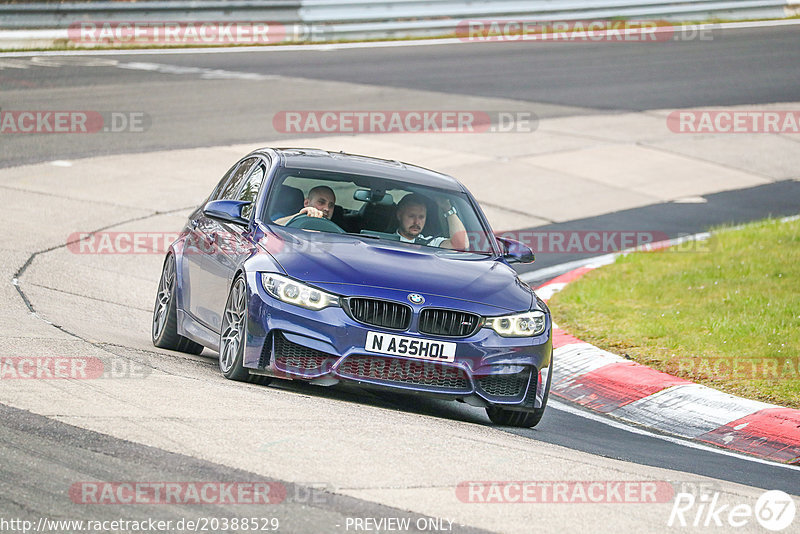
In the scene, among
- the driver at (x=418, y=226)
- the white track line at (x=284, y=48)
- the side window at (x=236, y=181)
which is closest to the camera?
the driver at (x=418, y=226)

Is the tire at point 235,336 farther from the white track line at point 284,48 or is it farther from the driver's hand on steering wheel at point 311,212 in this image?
the white track line at point 284,48

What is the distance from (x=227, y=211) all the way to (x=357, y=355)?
1.77m

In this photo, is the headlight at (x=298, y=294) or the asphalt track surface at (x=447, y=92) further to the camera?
the headlight at (x=298, y=294)

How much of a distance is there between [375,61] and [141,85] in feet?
20.9

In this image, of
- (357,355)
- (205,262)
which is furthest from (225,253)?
(357,355)

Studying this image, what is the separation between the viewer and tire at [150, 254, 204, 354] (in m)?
9.56

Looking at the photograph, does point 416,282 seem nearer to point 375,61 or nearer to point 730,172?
point 730,172

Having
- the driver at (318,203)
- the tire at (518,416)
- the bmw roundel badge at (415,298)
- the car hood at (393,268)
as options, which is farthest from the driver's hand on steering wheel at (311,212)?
the tire at (518,416)

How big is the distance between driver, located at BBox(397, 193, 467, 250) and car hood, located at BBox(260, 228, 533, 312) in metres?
0.24

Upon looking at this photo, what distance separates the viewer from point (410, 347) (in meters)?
7.59

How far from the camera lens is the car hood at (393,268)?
7762 mm

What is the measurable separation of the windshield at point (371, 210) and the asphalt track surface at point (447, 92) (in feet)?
3.71

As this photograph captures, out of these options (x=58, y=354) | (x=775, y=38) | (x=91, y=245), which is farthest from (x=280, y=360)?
(x=775, y=38)

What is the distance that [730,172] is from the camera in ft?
67.6
